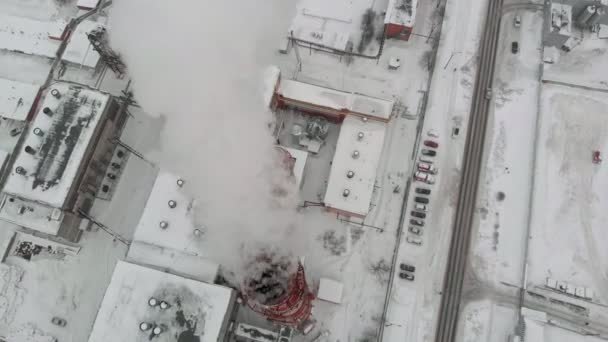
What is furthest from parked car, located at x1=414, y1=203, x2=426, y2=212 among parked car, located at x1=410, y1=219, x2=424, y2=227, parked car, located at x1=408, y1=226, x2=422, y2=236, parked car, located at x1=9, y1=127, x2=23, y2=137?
parked car, located at x1=9, y1=127, x2=23, y2=137

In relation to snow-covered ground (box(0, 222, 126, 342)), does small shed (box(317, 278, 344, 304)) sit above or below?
above

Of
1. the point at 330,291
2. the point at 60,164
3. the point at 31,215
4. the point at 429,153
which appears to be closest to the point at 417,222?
the point at 429,153

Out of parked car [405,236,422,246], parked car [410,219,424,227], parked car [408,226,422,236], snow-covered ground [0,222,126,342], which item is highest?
parked car [410,219,424,227]

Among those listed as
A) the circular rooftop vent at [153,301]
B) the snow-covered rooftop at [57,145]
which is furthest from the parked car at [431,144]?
the snow-covered rooftop at [57,145]

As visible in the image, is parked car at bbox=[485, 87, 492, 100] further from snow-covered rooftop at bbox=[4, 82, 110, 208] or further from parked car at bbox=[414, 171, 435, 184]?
snow-covered rooftop at bbox=[4, 82, 110, 208]

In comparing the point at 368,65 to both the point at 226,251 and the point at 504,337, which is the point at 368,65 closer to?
the point at 226,251

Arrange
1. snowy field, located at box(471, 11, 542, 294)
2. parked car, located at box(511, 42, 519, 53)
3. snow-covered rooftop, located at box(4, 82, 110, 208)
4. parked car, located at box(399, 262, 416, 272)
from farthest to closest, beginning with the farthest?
parked car, located at box(511, 42, 519, 53)
snowy field, located at box(471, 11, 542, 294)
parked car, located at box(399, 262, 416, 272)
snow-covered rooftop, located at box(4, 82, 110, 208)
